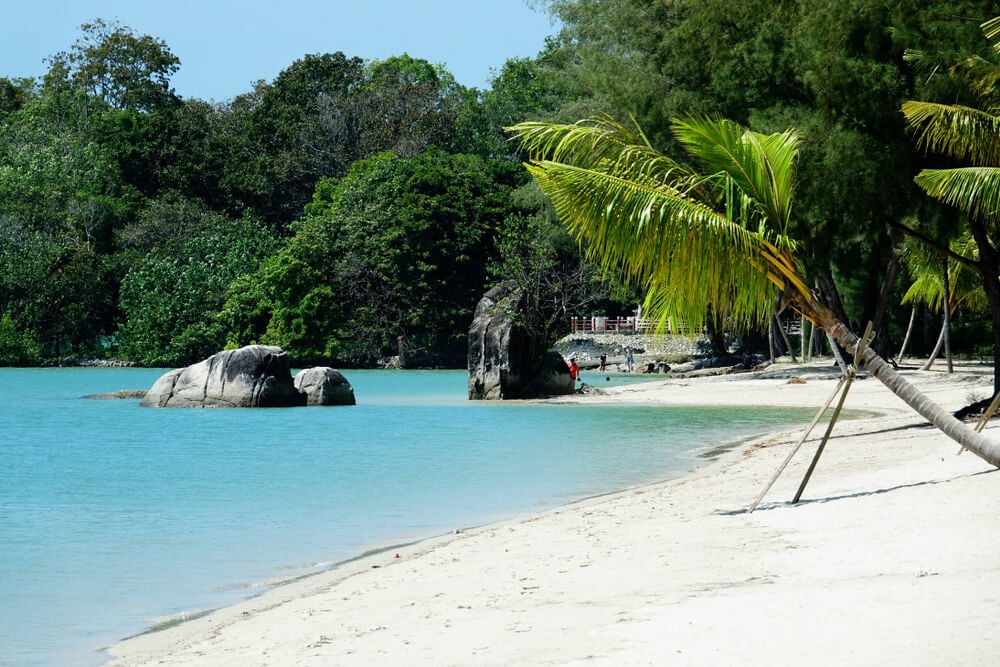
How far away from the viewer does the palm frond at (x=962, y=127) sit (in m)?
16.4

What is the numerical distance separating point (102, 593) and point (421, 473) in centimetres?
997

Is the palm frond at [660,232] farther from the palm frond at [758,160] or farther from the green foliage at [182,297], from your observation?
the green foliage at [182,297]

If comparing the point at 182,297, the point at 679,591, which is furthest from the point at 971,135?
the point at 182,297

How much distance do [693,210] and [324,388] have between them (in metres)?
27.5

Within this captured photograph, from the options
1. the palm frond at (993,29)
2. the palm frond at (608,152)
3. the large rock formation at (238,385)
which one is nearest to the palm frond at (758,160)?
the palm frond at (608,152)

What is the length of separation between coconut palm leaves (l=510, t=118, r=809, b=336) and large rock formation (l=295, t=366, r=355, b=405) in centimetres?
2658

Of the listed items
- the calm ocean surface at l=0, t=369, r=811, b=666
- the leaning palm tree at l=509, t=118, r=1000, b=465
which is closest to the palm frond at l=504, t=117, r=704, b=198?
the leaning palm tree at l=509, t=118, r=1000, b=465

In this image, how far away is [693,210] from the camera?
468 inches

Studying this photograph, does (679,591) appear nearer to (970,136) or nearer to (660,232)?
(660,232)

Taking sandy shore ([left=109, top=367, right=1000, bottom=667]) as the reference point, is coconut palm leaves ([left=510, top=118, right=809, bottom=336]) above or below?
above

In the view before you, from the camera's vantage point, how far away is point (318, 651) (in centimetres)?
731

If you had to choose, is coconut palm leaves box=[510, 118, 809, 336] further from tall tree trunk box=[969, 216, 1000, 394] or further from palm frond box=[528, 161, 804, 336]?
tall tree trunk box=[969, 216, 1000, 394]

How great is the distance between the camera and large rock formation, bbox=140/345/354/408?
36.3 m

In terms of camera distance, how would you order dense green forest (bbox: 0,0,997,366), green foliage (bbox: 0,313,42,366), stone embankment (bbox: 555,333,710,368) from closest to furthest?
dense green forest (bbox: 0,0,997,366) → stone embankment (bbox: 555,333,710,368) → green foliage (bbox: 0,313,42,366)
